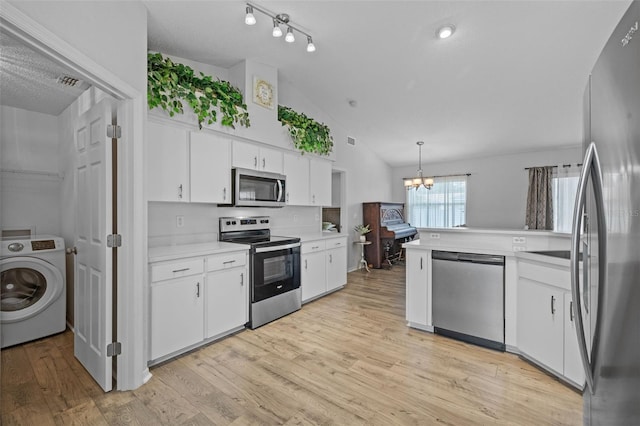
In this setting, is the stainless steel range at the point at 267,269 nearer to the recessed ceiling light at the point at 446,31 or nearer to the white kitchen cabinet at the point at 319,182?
the white kitchen cabinet at the point at 319,182

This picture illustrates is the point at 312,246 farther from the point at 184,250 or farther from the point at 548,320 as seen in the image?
the point at 548,320

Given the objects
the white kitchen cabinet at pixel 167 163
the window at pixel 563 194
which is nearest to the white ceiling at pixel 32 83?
the white kitchen cabinet at pixel 167 163

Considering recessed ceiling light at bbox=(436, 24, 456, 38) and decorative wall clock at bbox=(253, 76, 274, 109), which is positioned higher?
recessed ceiling light at bbox=(436, 24, 456, 38)

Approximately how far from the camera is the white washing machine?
263 centimetres

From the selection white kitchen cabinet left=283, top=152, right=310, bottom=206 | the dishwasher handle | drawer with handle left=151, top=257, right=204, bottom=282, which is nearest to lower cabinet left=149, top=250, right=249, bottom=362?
drawer with handle left=151, top=257, right=204, bottom=282

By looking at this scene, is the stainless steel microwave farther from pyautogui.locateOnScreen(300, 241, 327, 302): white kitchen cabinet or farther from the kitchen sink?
the kitchen sink

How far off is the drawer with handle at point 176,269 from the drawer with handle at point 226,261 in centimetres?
9

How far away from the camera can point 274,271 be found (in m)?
3.34

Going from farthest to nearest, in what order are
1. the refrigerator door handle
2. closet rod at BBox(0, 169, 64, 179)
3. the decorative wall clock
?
the decorative wall clock → closet rod at BBox(0, 169, 64, 179) → the refrigerator door handle

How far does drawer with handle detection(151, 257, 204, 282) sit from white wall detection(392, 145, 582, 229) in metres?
6.38

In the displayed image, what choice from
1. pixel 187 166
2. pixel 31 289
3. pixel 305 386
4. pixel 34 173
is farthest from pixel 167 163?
pixel 305 386

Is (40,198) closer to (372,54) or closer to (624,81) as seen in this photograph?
(372,54)

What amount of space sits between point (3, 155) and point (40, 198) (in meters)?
0.51

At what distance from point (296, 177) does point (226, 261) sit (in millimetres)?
1710
